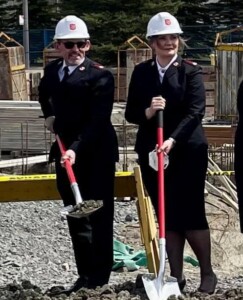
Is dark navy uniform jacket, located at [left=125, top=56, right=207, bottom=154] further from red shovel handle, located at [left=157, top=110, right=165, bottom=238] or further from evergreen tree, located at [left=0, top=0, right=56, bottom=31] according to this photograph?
evergreen tree, located at [left=0, top=0, right=56, bottom=31]

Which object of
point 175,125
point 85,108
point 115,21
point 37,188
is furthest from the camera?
point 115,21

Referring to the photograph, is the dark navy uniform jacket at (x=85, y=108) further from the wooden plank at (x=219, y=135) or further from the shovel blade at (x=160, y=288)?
the wooden plank at (x=219, y=135)

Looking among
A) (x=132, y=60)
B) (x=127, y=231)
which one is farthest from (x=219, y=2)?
(x=127, y=231)

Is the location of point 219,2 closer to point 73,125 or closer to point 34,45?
point 34,45

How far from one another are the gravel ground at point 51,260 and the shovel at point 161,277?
0.75ft

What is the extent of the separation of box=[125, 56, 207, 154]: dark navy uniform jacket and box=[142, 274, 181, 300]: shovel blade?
88 centimetres

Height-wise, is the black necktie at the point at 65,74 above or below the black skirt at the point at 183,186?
above

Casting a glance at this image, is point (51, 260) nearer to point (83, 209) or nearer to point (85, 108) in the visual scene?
point (85, 108)

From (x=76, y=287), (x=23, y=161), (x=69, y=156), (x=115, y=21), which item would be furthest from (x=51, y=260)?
(x=115, y=21)

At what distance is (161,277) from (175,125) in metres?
1.02

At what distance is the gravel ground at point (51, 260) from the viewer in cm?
651

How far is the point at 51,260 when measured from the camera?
32.9ft

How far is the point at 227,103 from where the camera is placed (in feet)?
69.8

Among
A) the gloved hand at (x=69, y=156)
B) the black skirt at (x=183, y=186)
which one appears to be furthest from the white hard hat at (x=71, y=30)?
the black skirt at (x=183, y=186)
